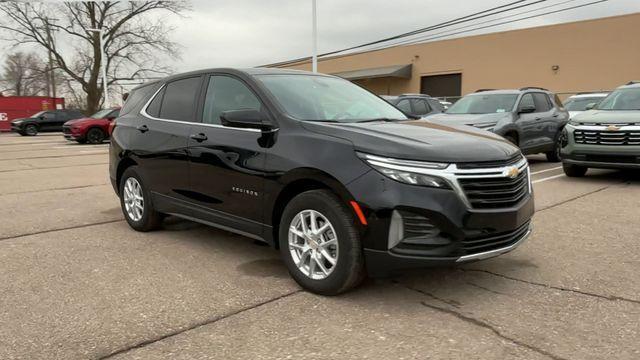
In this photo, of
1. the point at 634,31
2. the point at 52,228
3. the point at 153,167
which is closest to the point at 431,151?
the point at 153,167

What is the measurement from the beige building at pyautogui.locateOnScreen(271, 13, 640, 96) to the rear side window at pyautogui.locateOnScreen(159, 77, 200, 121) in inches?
1043

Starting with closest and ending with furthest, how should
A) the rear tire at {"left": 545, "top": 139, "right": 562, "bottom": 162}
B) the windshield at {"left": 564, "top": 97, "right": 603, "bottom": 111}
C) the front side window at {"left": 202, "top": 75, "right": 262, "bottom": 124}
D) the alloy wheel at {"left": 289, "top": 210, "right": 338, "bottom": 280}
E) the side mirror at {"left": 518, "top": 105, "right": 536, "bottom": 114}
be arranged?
the alloy wheel at {"left": 289, "top": 210, "right": 338, "bottom": 280}
the front side window at {"left": 202, "top": 75, "right": 262, "bottom": 124}
the side mirror at {"left": 518, "top": 105, "right": 536, "bottom": 114}
the rear tire at {"left": 545, "top": 139, "right": 562, "bottom": 162}
the windshield at {"left": 564, "top": 97, "right": 603, "bottom": 111}

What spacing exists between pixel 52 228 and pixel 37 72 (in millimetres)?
42541

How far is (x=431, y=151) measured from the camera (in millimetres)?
3543

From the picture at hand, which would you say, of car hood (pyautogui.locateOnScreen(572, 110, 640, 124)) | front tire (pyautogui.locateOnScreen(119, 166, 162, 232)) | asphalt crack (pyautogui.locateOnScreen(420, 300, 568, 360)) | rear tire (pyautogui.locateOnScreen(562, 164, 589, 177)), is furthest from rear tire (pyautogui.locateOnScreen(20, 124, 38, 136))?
asphalt crack (pyautogui.locateOnScreen(420, 300, 568, 360))

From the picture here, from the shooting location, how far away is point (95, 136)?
855 inches

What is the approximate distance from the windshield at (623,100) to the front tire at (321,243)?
7706mm

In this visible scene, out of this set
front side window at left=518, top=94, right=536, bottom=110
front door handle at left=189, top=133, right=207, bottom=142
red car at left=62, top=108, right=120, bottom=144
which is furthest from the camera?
red car at left=62, top=108, right=120, bottom=144

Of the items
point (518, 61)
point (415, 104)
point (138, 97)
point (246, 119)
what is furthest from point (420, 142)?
Answer: point (518, 61)

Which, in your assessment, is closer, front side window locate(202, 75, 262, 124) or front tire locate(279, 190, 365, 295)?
front tire locate(279, 190, 365, 295)

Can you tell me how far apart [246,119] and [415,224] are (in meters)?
1.57

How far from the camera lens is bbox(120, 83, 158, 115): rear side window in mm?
5909

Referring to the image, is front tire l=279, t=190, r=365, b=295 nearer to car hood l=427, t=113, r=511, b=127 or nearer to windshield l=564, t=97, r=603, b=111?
car hood l=427, t=113, r=511, b=127

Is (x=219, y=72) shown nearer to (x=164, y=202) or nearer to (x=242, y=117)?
(x=242, y=117)
